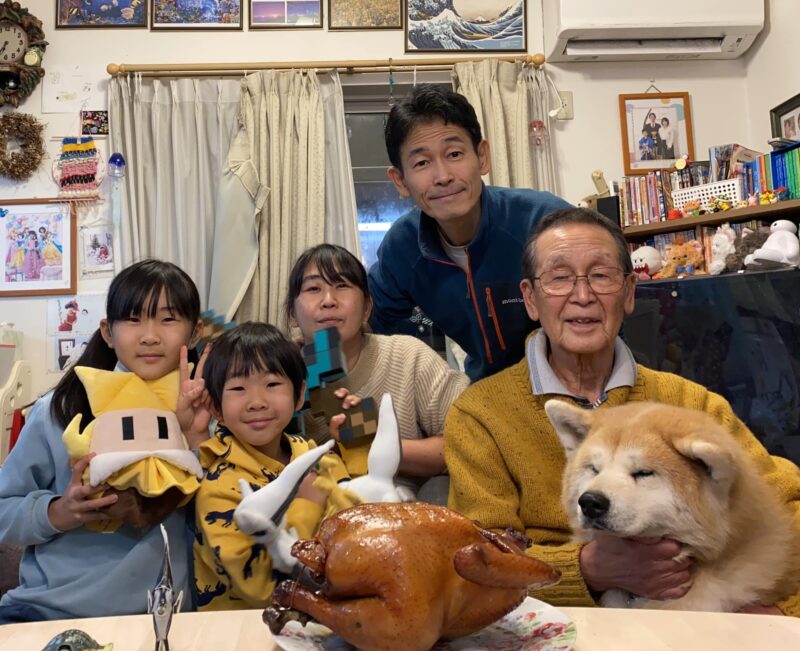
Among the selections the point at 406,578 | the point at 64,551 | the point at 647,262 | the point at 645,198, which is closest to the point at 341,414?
the point at 64,551

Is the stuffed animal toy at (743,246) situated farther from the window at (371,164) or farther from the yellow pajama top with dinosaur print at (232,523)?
the yellow pajama top with dinosaur print at (232,523)

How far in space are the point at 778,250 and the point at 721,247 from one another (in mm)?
299

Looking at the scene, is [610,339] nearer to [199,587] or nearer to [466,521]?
[466,521]

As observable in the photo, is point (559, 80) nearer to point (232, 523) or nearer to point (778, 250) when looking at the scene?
point (778, 250)

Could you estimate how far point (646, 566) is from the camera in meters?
0.99

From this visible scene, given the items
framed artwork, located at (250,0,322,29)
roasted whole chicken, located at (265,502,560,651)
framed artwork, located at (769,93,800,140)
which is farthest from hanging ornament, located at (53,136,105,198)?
framed artwork, located at (769,93,800,140)

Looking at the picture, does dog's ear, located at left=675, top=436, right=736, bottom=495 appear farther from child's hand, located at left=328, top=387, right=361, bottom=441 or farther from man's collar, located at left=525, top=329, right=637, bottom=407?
child's hand, located at left=328, top=387, right=361, bottom=441

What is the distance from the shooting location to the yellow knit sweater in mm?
1182

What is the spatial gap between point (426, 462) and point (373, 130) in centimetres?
254

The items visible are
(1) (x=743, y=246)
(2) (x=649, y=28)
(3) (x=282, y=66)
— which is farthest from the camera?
(3) (x=282, y=66)

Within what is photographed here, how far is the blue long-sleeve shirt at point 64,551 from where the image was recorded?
4.02ft

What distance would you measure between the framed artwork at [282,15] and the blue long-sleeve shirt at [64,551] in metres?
2.74

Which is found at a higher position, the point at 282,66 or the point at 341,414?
the point at 282,66

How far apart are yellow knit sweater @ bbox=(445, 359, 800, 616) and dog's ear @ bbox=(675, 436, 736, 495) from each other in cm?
23
